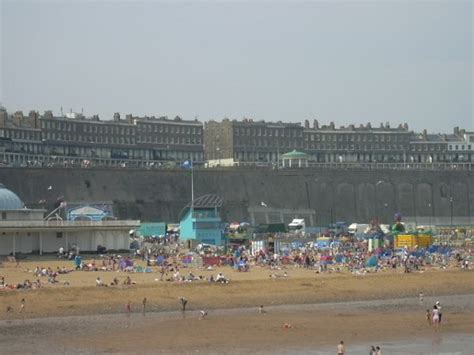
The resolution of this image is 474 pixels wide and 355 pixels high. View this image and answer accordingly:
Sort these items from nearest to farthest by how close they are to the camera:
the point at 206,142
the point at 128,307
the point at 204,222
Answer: the point at 128,307 < the point at 204,222 < the point at 206,142

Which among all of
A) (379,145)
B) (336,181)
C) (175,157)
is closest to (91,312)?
(336,181)

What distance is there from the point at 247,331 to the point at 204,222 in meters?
28.7

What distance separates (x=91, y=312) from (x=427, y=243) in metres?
30.2

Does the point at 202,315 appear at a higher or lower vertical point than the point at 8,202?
lower

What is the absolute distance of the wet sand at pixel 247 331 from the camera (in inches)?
1089

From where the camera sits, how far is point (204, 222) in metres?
59.1

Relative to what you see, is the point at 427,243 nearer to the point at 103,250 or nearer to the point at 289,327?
the point at 103,250

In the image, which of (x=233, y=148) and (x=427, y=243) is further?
(x=233, y=148)

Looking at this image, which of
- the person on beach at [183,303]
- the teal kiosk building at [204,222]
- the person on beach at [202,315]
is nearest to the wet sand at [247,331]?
the person on beach at [202,315]

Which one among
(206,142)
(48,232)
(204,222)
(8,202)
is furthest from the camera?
(206,142)

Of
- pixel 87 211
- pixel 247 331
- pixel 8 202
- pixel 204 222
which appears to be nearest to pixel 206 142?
pixel 204 222

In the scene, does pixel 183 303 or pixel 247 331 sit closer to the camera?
pixel 247 331

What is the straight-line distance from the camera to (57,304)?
3531 centimetres

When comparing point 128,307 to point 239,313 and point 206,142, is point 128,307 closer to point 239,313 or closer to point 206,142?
point 239,313
